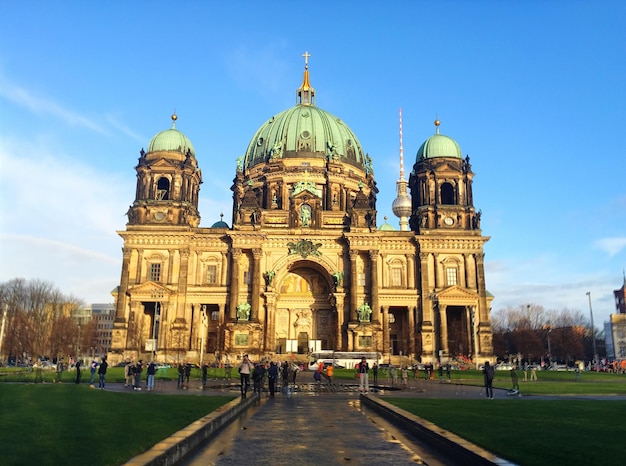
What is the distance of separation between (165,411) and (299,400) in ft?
30.2

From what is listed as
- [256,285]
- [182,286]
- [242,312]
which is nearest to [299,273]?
[256,285]

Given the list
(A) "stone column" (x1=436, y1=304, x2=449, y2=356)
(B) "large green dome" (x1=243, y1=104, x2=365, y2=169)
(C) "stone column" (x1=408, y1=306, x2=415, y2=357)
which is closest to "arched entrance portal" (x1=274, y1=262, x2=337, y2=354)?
(C) "stone column" (x1=408, y1=306, x2=415, y2=357)

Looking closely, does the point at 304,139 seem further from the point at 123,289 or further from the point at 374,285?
the point at 123,289

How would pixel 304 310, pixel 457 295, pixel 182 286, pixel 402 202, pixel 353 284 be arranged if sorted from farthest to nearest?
1. pixel 402 202
2. pixel 304 310
3. pixel 182 286
4. pixel 457 295
5. pixel 353 284

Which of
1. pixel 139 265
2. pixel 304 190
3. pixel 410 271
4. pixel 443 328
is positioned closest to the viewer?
pixel 443 328

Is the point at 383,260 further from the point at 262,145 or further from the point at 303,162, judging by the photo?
the point at 262,145

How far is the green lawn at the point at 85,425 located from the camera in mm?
9641

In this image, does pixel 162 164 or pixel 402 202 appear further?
pixel 402 202

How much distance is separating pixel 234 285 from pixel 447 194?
29.6 metres

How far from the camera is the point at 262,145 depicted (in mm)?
84375

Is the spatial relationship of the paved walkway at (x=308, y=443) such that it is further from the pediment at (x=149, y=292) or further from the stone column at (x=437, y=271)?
the stone column at (x=437, y=271)

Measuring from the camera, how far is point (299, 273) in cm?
7238

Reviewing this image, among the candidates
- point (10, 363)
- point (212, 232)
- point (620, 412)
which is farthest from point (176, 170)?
point (620, 412)

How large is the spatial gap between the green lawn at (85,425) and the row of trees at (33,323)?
2537 inches
